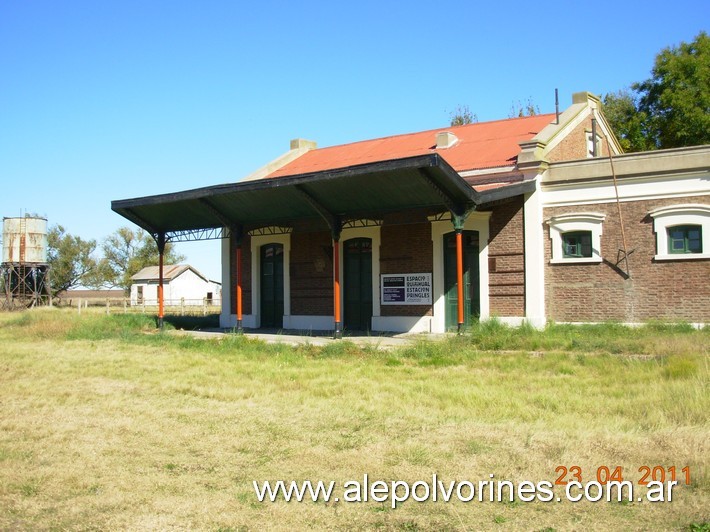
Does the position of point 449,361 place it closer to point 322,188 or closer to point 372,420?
point 372,420

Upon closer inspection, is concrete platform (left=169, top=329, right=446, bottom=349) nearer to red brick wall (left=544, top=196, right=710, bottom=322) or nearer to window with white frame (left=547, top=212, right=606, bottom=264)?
red brick wall (left=544, top=196, right=710, bottom=322)

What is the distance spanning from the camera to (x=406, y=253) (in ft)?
66.8

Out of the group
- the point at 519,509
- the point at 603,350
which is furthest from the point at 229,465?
the point at 603,350

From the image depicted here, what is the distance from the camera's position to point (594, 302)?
58.5ft

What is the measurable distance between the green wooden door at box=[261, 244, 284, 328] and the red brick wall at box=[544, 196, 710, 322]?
937 centimetres

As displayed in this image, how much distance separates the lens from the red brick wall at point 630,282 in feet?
54.7

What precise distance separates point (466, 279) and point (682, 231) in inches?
220

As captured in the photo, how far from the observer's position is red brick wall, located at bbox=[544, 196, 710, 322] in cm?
1669

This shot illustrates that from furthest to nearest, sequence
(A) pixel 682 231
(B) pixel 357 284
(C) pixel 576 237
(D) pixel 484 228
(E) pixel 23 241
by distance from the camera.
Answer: (E) pixel 23 241
(B) pixel 357 284
(D) pixel 484 228
(C) pixel 576 237
(A) pixel 682 231

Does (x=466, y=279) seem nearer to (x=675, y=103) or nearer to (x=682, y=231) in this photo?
(x=682, y=231)

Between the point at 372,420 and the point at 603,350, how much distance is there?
6.95 metres

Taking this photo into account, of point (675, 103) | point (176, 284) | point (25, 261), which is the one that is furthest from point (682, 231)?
point (176, 284)

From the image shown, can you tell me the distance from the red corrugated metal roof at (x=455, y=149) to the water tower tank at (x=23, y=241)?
92.2 ft

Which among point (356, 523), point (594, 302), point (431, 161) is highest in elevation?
point (431, 161)
